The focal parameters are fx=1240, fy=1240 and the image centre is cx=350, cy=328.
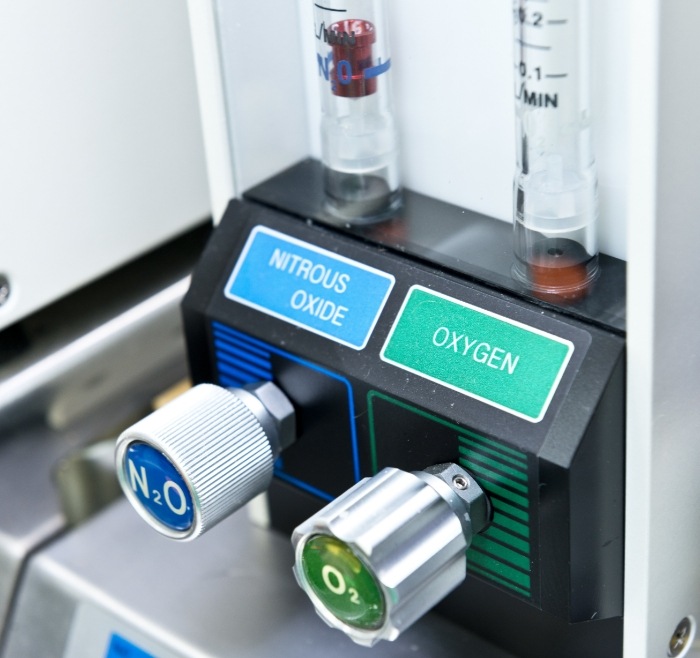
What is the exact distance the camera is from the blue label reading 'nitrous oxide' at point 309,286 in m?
0.56

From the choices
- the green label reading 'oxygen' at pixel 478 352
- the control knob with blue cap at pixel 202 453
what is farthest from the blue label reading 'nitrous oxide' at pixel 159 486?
the green label reading 'oxygen' at pixel 478 352

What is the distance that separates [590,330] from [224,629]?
10.6 inches

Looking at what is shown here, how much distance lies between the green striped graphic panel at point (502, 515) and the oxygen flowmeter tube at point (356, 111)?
14 centimetres

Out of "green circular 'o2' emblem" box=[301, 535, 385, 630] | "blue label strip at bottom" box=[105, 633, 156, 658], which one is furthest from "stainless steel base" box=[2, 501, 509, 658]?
"green circular 'o2' emblem" box=[301, 535, 385, 630]

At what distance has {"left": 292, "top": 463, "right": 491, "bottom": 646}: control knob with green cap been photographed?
485 mm

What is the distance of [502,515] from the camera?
53 cm

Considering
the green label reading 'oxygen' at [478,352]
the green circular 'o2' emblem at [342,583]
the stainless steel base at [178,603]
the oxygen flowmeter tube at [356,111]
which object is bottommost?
the stainless steel base at [178,603]

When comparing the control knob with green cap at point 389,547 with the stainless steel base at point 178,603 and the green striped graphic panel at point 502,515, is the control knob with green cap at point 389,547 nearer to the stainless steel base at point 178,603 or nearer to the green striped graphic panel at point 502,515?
the green striped graphic panel at point 502,515

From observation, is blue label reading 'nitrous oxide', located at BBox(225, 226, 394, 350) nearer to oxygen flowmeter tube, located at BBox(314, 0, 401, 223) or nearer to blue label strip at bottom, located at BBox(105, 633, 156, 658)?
oxygen flowmeter tube, located at BBox(314, 0, 401, 223)

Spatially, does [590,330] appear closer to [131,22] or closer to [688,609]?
[688,609]

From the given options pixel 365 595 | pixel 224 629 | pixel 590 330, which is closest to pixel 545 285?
pixel 590 330

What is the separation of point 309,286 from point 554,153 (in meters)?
0.14

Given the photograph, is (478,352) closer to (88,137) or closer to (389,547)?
(389,547)

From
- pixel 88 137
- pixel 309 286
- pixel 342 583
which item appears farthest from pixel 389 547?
pixel 88 137
